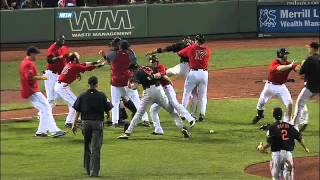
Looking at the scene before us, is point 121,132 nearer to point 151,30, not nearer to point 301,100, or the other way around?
point 301,100

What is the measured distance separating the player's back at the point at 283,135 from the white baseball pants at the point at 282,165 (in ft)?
0.32

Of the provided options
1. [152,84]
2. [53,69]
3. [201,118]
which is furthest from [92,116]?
[201,118]

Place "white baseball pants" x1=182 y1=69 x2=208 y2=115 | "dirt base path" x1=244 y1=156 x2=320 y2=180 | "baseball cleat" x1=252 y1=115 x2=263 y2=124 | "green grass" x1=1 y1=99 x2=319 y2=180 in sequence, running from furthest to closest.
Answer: "baseball cleat" x1=252 y1=115 x2=263 y2=124 → "white baseball pants" x1=182 y1=69 x2=208 y2=115 → "dirt base path" x1=244 y1=156 x2=320 y2=180 → "green grass" x1=1 y1=99 x2=319 y2=180

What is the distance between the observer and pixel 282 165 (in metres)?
11.0

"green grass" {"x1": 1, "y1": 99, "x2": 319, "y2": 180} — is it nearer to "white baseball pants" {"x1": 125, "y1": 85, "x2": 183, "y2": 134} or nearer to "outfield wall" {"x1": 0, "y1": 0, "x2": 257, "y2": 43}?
"white baseball pants" {"x1": 125, "y1": 85, "x2": 183, "y2": 134}

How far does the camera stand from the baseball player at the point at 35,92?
47.3ft

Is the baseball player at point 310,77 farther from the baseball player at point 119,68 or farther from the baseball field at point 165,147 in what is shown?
the baseball player at point 119,68

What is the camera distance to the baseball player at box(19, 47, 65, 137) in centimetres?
1441

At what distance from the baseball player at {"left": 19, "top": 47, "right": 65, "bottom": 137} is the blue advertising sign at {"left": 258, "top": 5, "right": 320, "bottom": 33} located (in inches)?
649

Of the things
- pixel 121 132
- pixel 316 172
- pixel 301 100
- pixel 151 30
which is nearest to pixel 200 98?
pixel 121 132

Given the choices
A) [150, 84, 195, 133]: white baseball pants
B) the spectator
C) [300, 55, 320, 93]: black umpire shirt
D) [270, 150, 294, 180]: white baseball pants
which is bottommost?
[270, 150, 294, 180]: white baseball pants

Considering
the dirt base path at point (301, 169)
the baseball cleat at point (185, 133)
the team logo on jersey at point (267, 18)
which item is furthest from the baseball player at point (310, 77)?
the team logo on jersey at point (267, 18)

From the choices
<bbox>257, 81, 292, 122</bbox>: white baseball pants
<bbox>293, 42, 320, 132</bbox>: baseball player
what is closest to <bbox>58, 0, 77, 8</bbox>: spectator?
<bbox>257, 81, 292, 122</bbox>: white baseball pants

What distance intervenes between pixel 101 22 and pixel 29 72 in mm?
15525
